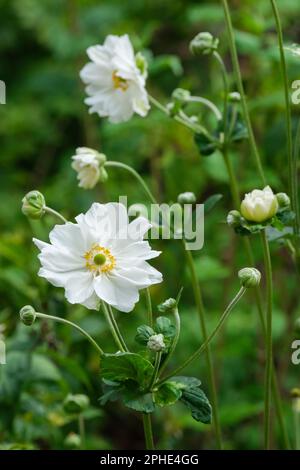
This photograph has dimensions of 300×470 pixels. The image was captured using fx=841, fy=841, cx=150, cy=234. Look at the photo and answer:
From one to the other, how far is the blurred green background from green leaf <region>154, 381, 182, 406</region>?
0.76ft

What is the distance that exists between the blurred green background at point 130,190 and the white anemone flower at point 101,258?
0.20 metres

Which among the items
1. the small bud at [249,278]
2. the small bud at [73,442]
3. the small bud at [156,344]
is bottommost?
the small bud at [73,442]

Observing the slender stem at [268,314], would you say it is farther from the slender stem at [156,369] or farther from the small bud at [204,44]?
the small bud at [204,44]

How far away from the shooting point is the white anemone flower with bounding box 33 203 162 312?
746mm

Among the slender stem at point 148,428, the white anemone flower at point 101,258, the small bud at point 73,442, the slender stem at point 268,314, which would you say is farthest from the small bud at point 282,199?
the small bud at point 73,442

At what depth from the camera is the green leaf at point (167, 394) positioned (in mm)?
770

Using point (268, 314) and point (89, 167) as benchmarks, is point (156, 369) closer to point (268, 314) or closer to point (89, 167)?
point (268, 314)

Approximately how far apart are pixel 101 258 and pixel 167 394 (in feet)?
0.46

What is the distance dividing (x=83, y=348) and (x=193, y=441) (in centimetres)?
39

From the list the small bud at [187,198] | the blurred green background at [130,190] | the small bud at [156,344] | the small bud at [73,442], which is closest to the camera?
the small bud at [156,344]

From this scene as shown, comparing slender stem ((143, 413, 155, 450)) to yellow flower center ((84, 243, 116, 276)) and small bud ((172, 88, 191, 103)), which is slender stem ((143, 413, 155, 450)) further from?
small bud ((172, 88, 191, 103))

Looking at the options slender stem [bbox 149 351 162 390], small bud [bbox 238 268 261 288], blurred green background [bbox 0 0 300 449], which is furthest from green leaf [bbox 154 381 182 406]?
blurred green background [bbox 0 0 300 449]

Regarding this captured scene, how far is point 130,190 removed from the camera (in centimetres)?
172

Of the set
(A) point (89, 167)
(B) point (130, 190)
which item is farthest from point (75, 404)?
(B) point (130, 190)
